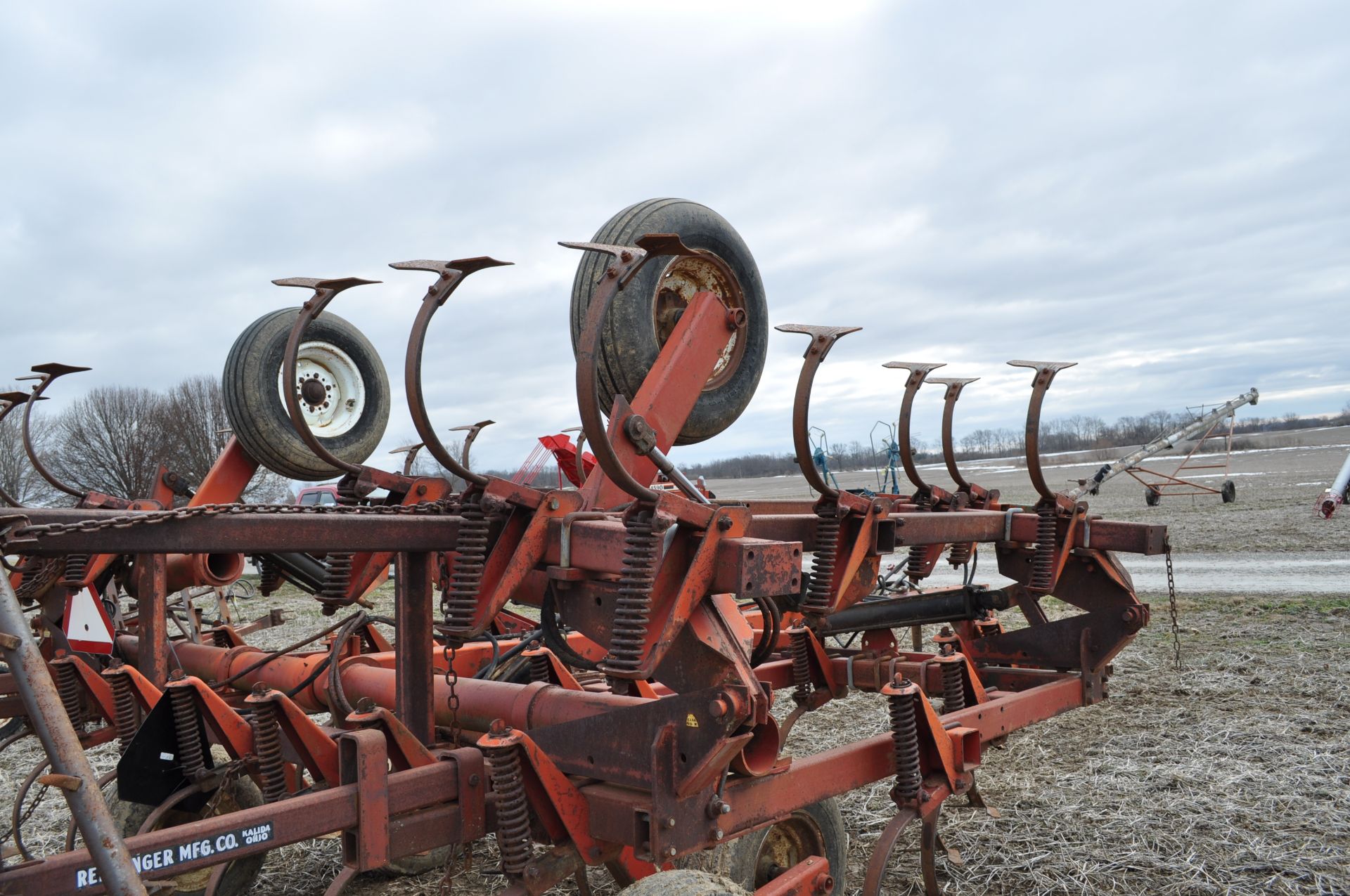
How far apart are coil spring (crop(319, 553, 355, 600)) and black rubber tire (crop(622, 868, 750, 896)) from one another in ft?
6.60

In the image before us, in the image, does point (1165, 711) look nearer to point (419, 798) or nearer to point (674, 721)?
point (674, 721)

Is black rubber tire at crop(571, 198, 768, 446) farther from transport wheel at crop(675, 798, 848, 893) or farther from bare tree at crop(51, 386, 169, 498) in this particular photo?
bare tree at crop(51, 386, 169, 498)

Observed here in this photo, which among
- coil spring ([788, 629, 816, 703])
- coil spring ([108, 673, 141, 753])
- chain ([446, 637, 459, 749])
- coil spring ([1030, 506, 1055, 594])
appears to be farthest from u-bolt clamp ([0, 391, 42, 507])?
coil spring ([1030, 506, 1055, 594])

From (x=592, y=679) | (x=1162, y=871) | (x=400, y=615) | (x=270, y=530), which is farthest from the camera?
(x=592, y=679)

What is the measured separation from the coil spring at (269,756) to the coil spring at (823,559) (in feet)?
7.47

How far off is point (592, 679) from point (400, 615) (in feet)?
7.29

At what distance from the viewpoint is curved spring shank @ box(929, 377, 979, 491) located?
6250 millimetres

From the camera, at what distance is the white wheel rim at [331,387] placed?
6410 millimetres

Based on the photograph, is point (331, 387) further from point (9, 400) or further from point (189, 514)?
point (189, 514)

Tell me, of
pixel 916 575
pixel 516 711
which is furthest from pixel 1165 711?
pixel 516 711

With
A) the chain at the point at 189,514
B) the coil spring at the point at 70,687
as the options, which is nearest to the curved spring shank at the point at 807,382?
the chain at the point at 189,514

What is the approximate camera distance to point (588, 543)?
11.4 ft

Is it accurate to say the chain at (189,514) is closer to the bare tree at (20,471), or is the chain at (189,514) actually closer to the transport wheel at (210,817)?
the transport wheel at (210,817)

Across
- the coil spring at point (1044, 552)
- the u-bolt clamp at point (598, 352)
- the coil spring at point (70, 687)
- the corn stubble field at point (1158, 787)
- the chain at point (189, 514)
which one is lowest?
the corn stubble field at point (1158, 787)
